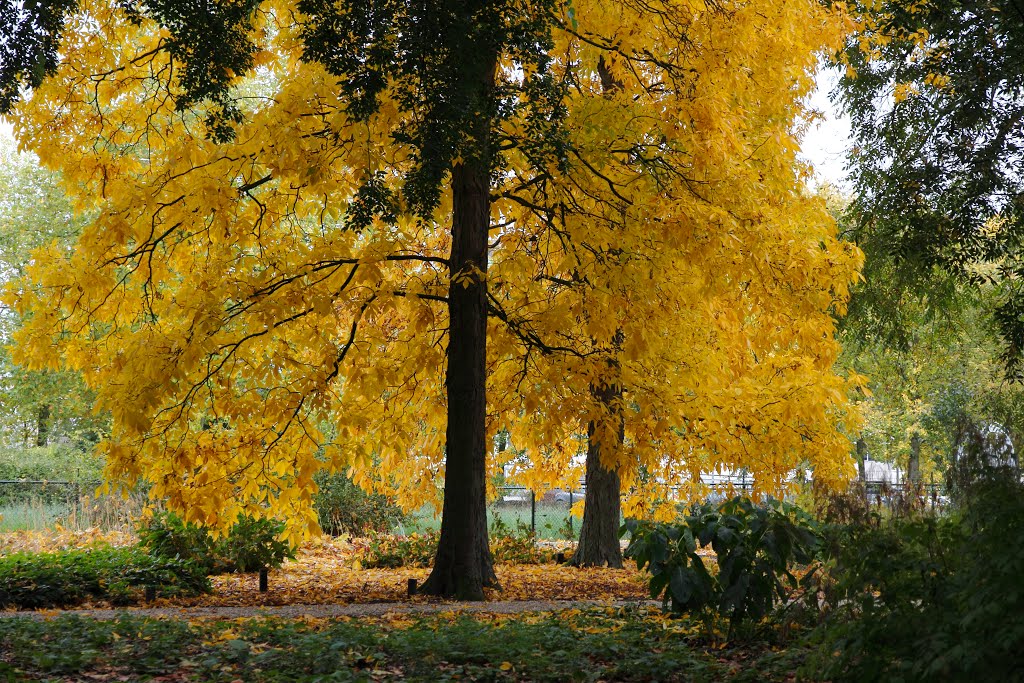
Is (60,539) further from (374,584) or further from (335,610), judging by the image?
(335,610)

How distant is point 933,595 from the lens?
171 inches

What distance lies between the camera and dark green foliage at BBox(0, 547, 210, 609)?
1008cm

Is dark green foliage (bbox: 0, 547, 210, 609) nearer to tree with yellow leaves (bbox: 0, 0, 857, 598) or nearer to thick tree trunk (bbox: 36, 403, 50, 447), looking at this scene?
tree with yellow leaves (bbox: 0, 0, 857, 598)

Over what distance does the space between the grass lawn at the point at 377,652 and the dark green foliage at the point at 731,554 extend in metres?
0.30

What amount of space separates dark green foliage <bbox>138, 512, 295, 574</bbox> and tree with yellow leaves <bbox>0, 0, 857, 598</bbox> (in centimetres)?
215

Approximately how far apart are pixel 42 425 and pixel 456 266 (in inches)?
1001

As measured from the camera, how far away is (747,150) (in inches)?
425

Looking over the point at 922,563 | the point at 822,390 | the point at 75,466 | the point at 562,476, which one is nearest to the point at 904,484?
the point at 922,563

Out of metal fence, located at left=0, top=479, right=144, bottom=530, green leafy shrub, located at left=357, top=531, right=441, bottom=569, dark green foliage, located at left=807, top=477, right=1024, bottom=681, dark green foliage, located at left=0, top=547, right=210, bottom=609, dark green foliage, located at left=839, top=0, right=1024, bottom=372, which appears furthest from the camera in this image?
metal fence, located at left=0, top=479, right=144, bottom=530

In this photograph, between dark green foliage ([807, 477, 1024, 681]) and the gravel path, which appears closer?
dark green foliage ([807, 477, 1024, 681])

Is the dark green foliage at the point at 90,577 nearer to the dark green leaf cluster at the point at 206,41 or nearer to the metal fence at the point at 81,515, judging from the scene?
the metal fence at the point at 81,515

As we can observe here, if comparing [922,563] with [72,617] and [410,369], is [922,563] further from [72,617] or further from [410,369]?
[410,369]

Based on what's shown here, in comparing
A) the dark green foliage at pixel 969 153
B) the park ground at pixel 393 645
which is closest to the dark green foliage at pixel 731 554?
the park ground at pixel 393 645

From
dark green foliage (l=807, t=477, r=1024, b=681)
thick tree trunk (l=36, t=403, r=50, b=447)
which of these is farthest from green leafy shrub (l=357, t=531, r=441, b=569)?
thick tree trunk (l=36, t=403, r=50, b=447)
